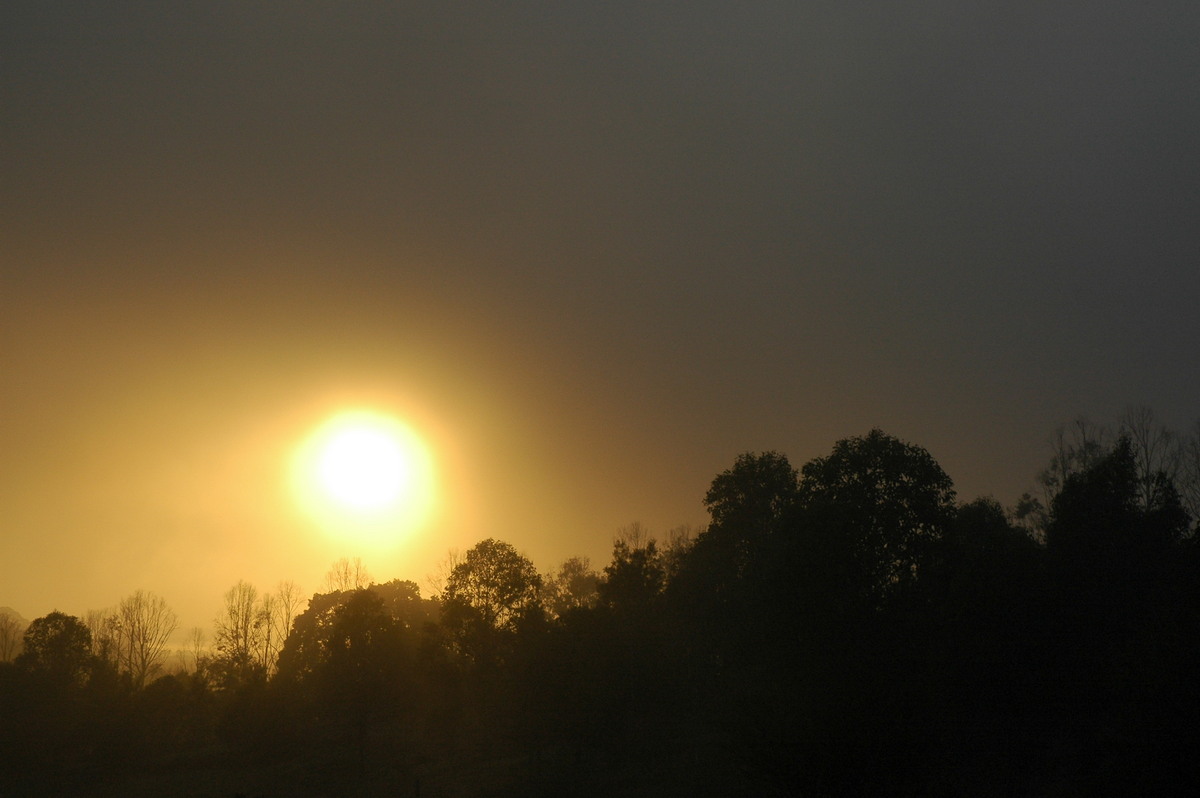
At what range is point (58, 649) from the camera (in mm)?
85188

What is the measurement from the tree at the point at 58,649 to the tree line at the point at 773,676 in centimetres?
80

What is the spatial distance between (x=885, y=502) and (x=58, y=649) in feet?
289

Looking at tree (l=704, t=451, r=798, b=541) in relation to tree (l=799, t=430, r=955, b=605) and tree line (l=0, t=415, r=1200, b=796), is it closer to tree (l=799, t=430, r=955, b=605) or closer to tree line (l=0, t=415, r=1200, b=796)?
tree line (l=0, t=415, r=1200, b=796)

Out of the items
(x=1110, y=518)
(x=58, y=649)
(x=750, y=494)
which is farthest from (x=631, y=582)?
(x=58, y=649)

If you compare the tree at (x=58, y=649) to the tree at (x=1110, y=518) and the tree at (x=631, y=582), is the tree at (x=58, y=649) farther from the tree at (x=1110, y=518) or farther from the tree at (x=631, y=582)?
the tree at (x=1110, y=518)

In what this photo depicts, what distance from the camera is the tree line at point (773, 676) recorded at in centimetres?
2831

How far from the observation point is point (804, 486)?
155 ft

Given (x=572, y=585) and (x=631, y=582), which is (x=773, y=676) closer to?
(x=631, y=582)

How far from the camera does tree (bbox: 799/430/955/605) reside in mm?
41625

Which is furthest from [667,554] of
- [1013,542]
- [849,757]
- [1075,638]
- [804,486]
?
[849,757]

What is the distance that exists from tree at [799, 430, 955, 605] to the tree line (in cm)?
14

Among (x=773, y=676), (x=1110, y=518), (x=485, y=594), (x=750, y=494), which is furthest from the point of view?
(x=485, y=594)

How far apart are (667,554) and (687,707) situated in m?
36.1

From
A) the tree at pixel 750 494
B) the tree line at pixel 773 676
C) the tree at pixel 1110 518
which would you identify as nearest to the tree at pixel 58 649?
the tree line at pixel 773 676
